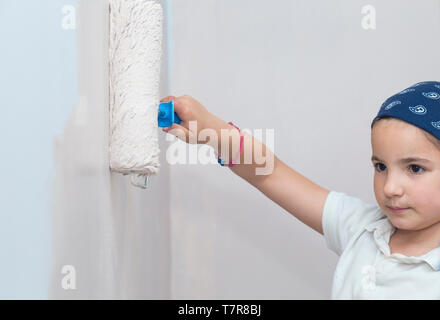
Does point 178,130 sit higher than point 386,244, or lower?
higher

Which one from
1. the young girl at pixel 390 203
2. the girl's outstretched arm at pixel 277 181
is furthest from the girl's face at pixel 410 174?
the girl's outstretched arm at pixel 277 181

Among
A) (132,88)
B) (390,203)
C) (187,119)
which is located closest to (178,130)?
(187,119)

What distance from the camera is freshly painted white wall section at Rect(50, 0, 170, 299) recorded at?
0.37m

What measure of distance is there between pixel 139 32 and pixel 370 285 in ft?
1.46

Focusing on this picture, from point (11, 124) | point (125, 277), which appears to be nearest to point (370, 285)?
point (125, 277)

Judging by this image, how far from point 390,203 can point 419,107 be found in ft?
0.43

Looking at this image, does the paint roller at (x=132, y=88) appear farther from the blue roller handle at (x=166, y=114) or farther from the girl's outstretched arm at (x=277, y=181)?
the girl's outstretched arm at (x=277, y=181)

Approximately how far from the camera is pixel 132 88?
Result: 0.53 metres

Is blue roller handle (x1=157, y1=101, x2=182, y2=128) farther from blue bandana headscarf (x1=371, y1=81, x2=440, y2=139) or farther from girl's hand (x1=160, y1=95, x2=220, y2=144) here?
blue bandana headscarf (x1=371, y1=81, x2=440, y2=139)

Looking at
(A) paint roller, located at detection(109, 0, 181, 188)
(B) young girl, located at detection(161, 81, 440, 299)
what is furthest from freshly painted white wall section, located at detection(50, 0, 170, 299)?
(B) young girl, located at detection(161, 81, 440, 299)

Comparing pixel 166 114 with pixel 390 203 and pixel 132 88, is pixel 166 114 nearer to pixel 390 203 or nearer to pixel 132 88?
pixel 132 88

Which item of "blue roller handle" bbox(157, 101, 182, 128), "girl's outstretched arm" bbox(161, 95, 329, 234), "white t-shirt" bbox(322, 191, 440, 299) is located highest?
"blue roller handle" bbox(157, 101, 182, 128)

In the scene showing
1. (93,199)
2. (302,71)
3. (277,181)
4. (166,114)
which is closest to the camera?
(93,199)
